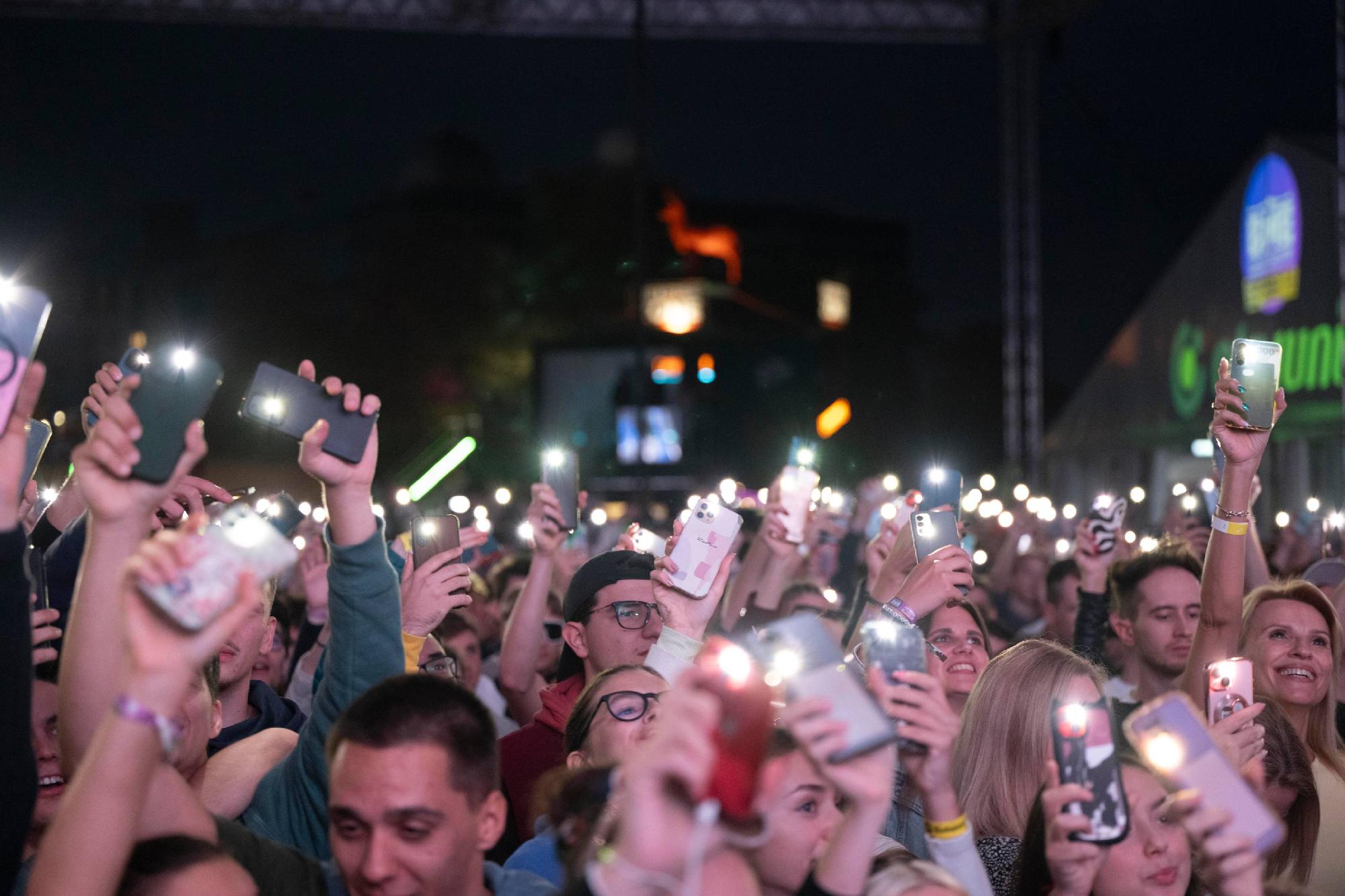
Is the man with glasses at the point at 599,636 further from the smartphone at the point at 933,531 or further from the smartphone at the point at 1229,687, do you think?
the smartphone at the point at 1229,687

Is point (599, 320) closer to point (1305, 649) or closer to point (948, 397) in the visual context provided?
point (948, 397)

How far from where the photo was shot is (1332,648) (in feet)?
15.2

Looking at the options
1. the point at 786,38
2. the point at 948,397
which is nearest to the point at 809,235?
the point at 948,397

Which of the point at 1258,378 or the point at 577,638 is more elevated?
the point at 1258,378

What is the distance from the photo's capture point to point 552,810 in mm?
2447

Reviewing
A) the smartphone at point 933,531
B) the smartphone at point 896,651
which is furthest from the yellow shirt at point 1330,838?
the smartphone at point 896,651

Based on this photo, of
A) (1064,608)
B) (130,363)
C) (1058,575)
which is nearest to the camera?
(130,363)

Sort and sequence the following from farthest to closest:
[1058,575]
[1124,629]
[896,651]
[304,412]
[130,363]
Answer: [1058,575]
[1124,629]
[130,363]
[304,412]
[896,651]

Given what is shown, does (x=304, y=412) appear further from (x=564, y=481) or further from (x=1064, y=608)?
(x=1064, y=608)

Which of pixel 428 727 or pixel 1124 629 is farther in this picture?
pixel 1124 629

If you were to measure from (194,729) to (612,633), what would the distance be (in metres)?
1.87

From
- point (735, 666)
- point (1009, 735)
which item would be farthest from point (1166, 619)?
point (735, 666)

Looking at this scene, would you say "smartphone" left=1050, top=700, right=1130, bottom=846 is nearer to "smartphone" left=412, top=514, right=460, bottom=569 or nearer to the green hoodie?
the green hoodie

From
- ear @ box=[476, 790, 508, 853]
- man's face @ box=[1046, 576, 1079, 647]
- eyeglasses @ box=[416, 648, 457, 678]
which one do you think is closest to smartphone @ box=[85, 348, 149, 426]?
eyeglasses @ box=[416, 648, 457, 678]
